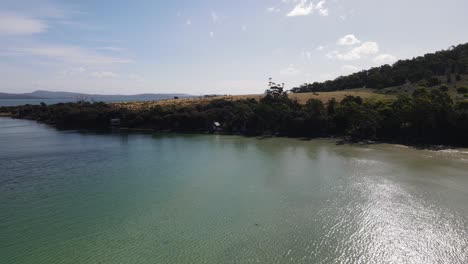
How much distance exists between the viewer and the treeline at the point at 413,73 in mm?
81062

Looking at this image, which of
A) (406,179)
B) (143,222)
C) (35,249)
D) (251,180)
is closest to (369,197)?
(406,179)

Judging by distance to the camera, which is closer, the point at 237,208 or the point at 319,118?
the point at 237,208

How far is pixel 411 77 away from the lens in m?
81.8

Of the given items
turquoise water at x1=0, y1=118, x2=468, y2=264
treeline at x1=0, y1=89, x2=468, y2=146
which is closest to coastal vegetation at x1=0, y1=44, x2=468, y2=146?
treeline at x1=0, y1=89, x2=468, y2=146

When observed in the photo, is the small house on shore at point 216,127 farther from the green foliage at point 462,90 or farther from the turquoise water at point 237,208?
the green foliage at point 462,90

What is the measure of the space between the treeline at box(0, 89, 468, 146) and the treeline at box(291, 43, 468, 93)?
1050 inches

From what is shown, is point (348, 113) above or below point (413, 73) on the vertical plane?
below

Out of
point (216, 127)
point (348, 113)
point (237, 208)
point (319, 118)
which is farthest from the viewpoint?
point (216, 127)

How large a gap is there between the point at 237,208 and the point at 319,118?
36.5 meters

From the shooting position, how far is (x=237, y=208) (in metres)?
21.4

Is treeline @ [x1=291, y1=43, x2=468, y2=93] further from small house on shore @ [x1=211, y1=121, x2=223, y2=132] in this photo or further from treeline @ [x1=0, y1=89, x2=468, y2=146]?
small house on shore @ [x1=211, y1=121, x2=223, y2=132]

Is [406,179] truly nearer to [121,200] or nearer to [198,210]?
[198,210]

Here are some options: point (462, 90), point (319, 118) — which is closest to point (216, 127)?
point (319, 118)

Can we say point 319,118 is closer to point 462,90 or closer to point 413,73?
point 462,90
